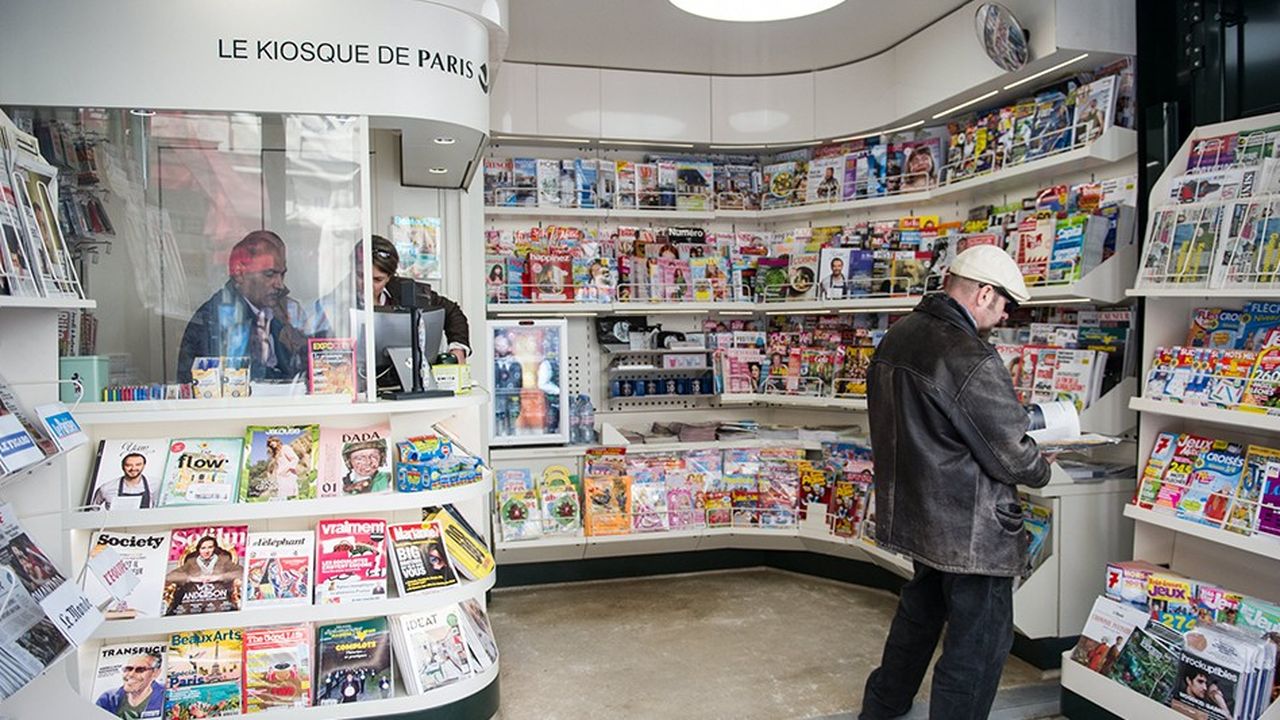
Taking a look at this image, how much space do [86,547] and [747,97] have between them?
14.6 ft

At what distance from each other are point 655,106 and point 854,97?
1.26m

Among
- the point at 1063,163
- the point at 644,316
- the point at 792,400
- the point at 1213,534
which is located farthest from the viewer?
the point at 644,316

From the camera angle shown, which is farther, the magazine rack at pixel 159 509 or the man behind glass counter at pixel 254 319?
the man behind glass counter at pixel 254 319

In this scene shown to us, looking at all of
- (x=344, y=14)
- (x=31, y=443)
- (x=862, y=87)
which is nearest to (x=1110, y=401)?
(x=862, y=87)

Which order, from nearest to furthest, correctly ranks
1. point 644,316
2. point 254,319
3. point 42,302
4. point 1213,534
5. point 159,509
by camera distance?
point 42,302
point 159,509
point 1213,534
point 254,319
point 644,316

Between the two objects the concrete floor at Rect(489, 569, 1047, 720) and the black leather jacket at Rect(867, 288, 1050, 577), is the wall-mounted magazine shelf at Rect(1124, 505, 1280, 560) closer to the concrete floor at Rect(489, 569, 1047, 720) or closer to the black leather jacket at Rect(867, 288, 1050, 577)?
the black leather jacket at Rect(867, 288, 1050, 577)

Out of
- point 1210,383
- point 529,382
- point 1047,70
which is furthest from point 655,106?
point 1210,383

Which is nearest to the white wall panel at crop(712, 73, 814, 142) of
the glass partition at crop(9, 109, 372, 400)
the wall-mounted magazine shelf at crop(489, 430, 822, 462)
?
the wall-mounted magazine shelf at crop(489, 430, 822, 462)

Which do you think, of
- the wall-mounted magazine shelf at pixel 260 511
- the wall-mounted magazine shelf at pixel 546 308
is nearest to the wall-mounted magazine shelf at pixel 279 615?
the wall-mounted magazine shelf at pixel 260 511

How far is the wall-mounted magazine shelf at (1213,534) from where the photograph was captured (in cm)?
284

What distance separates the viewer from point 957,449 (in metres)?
2.92

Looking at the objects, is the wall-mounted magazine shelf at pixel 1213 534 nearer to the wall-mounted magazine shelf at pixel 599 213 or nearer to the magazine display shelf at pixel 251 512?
the magazine display shelf at pixel 251 512

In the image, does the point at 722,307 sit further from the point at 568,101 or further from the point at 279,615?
the point at 279,615

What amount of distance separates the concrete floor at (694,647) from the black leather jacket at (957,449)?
111 centimetres
